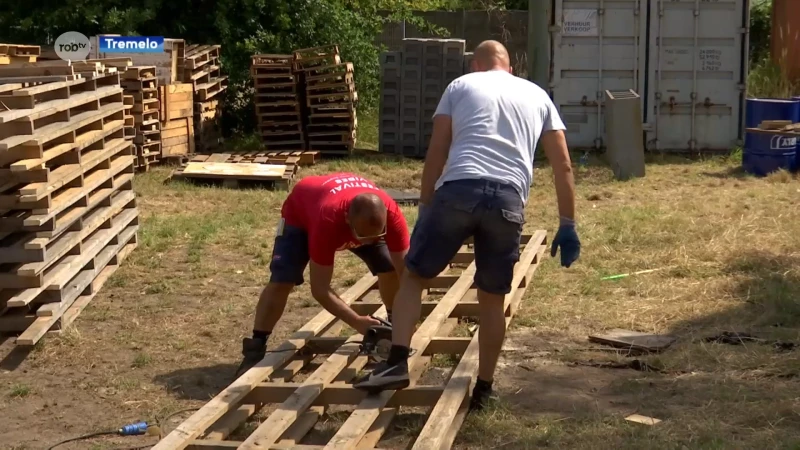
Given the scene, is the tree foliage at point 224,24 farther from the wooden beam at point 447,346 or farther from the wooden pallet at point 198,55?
the wooden beam at point 447,346

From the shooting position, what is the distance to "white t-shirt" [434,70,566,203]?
17.9 ft

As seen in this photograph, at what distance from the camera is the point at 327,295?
613 cm

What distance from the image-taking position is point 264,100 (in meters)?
16.4

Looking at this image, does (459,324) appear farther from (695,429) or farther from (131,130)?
(131,130)

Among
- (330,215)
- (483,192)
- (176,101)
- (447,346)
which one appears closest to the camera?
(483,192)

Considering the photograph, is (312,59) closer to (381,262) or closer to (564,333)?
(564,333)

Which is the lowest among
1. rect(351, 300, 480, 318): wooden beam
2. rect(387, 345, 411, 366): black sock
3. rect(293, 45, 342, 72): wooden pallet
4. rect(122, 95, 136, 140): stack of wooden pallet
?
rect(351, 300, 480, 318): wooden beam

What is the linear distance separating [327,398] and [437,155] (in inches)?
55.6

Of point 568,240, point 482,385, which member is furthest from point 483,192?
point 482,385

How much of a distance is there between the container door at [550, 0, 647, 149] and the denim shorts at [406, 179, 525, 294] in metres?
10.7

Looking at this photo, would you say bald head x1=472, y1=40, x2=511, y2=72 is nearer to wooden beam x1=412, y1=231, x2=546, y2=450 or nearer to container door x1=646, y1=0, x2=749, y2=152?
wooden beam x1=412, y1=231, x2=546, y2=450

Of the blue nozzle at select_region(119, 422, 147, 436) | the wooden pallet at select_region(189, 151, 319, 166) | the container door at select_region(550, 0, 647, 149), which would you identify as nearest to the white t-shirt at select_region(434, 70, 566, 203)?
the blue nozzle at select_region(119, 422, 147, 436)

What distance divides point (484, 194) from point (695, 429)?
157cm

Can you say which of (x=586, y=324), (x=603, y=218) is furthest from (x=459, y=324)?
(x=603, y=218)
